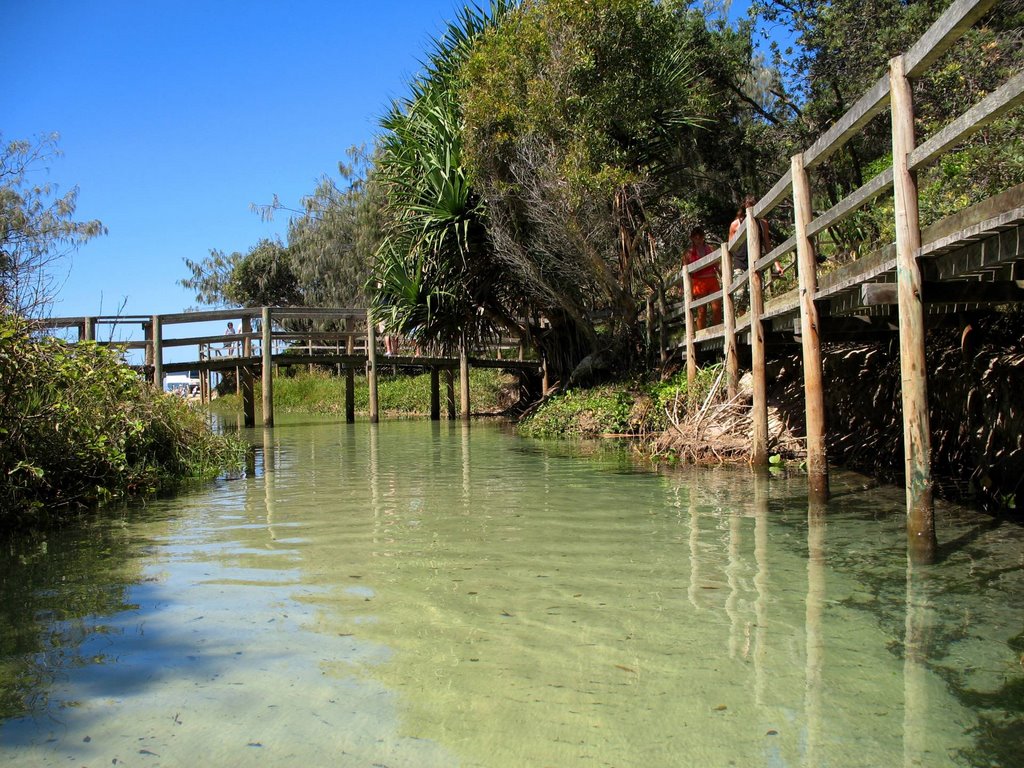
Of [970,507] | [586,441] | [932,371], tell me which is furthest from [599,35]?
[970,507]

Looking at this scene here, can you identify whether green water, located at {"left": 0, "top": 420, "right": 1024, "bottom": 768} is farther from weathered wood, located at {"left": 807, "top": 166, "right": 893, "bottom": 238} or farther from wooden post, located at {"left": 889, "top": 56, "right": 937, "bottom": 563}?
weathered wood, located at {"left": 807, "top": 166, "right": 893, "bottom": 238}

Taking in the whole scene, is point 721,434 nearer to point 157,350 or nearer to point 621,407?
point 621,407

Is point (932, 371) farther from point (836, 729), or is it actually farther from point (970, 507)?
point (836, 729)

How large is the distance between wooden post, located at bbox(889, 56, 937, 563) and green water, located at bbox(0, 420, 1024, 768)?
0.31 meters

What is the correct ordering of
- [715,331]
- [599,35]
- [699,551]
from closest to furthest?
[699,551] < [715,331] < [599,35]

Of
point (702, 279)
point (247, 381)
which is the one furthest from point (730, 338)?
point (247, 381)

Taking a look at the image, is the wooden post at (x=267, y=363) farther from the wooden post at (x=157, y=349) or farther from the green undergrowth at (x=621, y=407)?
the green undergrowth at (x=621, y=407)

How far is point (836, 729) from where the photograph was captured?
2.99 m

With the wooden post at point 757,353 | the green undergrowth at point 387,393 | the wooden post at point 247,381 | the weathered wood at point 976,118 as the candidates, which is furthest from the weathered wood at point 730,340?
the wooden post at point 247,381

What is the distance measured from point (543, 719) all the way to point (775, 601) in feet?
5.96

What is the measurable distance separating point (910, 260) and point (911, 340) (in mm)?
490

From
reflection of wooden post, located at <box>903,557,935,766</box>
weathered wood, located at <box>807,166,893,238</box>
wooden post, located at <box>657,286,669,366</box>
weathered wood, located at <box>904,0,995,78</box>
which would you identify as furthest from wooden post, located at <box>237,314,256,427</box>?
reflection of wooden post, located at <box>903,557,935,766</box>

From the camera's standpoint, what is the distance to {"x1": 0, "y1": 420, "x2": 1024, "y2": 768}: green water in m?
2.95

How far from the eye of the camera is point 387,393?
3045 centimetres
